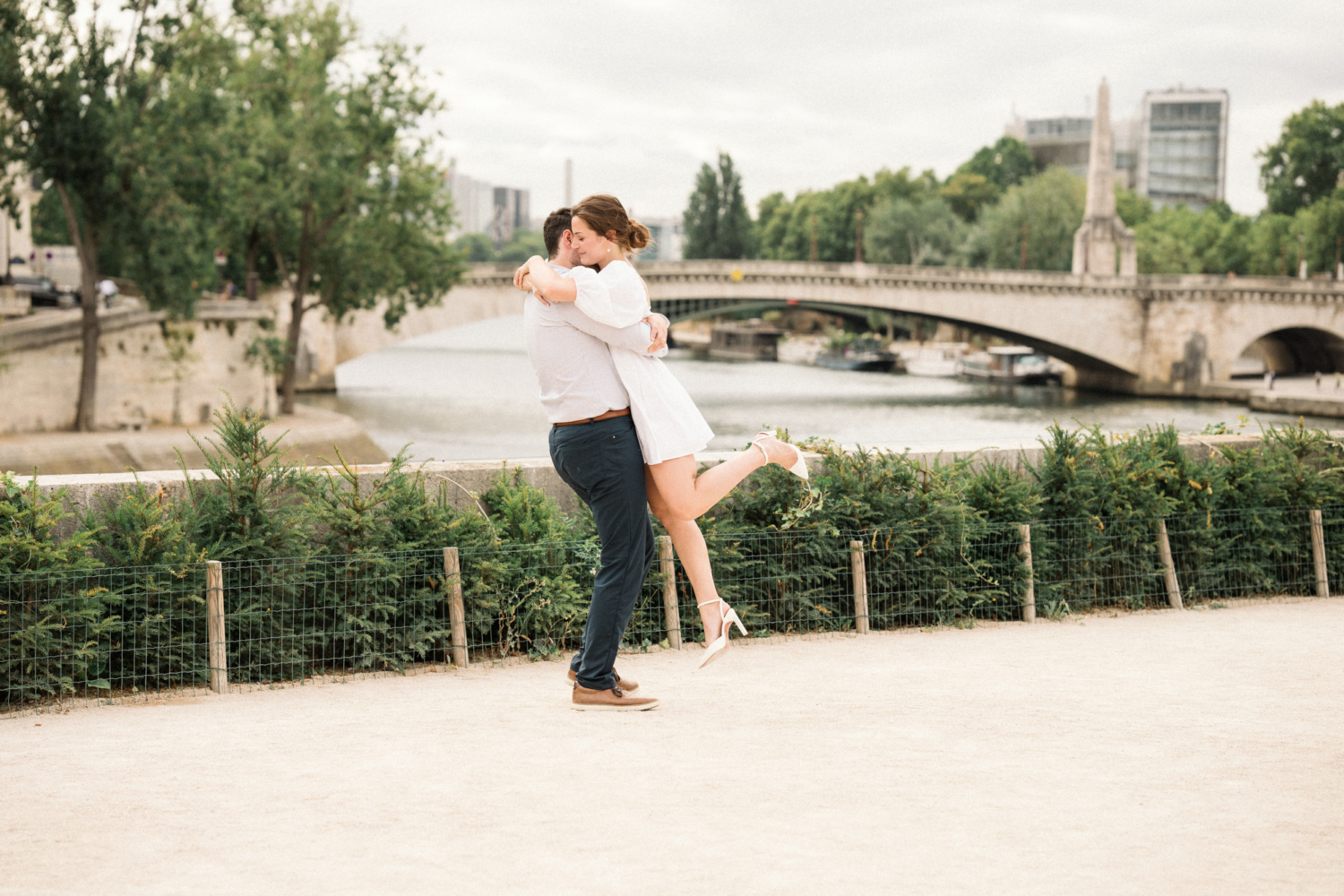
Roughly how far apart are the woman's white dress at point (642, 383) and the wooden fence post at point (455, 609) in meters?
1.64

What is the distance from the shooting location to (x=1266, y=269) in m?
72.4

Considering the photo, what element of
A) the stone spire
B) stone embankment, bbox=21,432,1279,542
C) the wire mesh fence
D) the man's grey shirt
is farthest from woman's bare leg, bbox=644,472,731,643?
the stone spire

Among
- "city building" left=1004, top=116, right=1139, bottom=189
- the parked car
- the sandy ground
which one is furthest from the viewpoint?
"city building" left=1004, top=116, right=1139, bottom=189

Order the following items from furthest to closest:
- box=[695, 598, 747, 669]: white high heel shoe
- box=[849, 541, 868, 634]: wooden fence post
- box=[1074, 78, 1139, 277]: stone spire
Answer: box=[1074, 78, 1139, 277]: stone spire → box=[849, 541, 868, 634]: wooden fence post → box=[695, 598, 747, 669]: white high heel shoe

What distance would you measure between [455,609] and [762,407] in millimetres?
37591

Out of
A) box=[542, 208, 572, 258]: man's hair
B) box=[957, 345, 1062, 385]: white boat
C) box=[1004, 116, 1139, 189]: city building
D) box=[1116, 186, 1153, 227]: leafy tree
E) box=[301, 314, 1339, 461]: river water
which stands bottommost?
box=[301, 314, 1339, 461]: river water

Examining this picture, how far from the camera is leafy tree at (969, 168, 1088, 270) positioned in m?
69.4

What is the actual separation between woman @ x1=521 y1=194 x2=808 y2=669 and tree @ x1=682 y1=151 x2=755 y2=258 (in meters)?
90.0

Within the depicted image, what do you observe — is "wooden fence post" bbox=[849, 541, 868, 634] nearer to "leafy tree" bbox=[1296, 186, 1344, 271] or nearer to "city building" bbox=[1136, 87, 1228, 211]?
"leafy tree" bbox=[1296, 186, 1344, 271]

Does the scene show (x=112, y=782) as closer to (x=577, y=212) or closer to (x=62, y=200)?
(x=577, y=212)

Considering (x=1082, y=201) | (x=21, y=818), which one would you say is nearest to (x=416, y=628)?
(x=21, y=818)

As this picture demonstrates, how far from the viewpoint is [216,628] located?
5477mm

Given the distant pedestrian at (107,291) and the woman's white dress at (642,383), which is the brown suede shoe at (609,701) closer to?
the woman's white dress at (642,383)

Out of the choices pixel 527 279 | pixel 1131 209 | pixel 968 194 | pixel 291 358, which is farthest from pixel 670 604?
pixel 968 194
